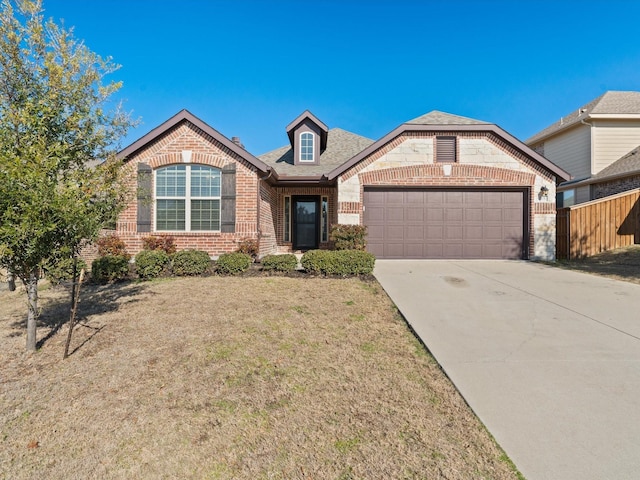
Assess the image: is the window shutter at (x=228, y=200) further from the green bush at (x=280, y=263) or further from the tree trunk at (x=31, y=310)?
the tree trunk at (x=31, y=310)

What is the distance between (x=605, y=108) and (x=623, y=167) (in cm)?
414

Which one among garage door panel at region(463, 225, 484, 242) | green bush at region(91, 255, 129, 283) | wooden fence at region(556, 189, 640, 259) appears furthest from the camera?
wooden fence at region(556, 189, 640, 259)

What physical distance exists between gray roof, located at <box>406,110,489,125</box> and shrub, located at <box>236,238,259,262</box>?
21.7 feet

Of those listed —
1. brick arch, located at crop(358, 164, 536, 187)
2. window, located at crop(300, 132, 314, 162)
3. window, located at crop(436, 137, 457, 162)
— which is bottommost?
brick arch, located at crop(358, 164, 536, 187)

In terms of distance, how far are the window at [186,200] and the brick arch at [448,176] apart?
4.99 meters

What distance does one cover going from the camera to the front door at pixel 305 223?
13516 mm

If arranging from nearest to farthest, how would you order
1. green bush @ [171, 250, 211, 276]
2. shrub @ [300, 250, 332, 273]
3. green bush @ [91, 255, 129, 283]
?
green bush @ [91, 255, 129, 283] → shrub @ [300, 250, 332, 273] → green bush @ [171, 250, 211, 276]

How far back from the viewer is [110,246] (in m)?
9.23

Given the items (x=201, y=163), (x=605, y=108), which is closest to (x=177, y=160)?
(x=201, y=163)

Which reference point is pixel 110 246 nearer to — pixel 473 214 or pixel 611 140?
pixel 473 214

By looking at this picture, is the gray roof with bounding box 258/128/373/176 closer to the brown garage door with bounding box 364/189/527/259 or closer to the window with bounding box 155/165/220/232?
the brown garage door with bounding box 364/189/527/259

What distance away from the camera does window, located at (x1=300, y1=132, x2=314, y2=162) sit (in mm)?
13769

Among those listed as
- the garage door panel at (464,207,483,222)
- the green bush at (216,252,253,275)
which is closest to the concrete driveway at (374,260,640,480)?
the green bush at (216,252,253,275)

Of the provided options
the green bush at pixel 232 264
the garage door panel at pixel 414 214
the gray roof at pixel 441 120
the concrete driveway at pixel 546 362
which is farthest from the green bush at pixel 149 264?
the gray roof at pixel 441 120
